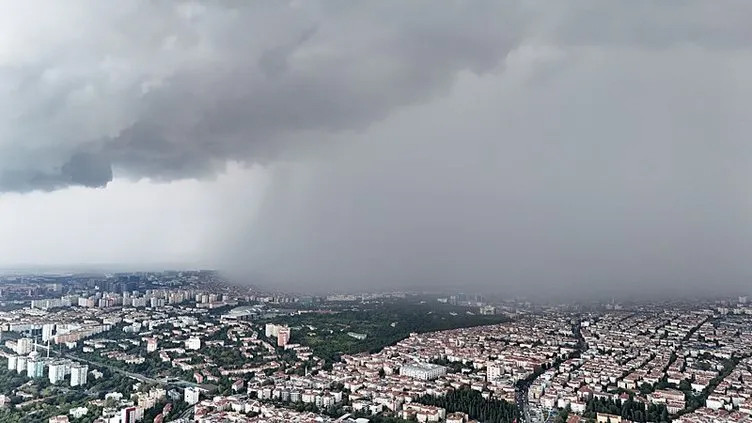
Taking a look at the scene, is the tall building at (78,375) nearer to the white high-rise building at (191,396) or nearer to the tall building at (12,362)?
the tall building at (12,362)

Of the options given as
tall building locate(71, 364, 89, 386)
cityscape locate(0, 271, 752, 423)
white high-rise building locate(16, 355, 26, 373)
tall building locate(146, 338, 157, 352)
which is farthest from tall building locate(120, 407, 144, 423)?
tall building locate(146, 338, 157, 352)

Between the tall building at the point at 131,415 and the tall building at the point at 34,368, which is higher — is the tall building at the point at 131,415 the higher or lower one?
the lower one

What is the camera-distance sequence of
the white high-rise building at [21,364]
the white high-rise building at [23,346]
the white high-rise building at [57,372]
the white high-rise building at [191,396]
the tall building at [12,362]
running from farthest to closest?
the white high-rise building at [23,346] → the tall building at [12,362] → the white high-rise building at [21,364] → the white high-rise building at [57,372] → the white high-rise building at [191,396]

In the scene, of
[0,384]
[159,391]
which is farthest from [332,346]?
[0,384]

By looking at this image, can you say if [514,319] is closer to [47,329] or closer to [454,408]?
[454,408]

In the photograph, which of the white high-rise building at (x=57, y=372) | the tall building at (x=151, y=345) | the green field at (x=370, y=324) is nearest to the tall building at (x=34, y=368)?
the white high-rise building at (x=57, y=372)

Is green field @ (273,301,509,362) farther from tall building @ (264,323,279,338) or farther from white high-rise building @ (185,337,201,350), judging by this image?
white high-rise building @ (185,337,201,350)

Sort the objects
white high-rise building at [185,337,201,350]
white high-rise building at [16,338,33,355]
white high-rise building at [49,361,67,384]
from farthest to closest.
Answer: white high-rise building at [185,337,201,350]
white high-rise building at [16,338,33,355]
white high-rise building at [49,361,67,384]
